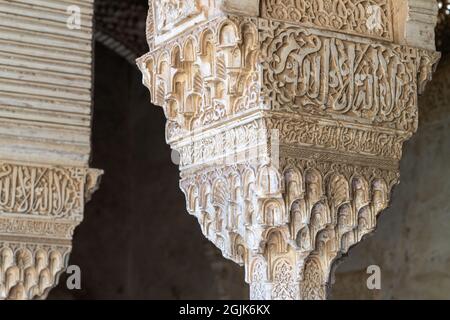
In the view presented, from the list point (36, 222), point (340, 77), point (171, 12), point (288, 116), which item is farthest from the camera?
point (36, 222)

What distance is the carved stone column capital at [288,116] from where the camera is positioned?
3.71 meters

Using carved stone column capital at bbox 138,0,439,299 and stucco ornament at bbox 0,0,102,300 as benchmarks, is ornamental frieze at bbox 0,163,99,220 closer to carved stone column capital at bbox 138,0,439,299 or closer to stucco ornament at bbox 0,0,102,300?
stucco ornament at bbox 0,0,102,300

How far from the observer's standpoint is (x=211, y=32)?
12.3ft

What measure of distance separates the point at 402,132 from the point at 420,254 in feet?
13.3

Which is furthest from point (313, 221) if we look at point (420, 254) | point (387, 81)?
point (420, 254)

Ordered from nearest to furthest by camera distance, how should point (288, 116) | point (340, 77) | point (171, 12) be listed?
1. point (288, 116)
2. point (340, 77)
3. point (171, 12)

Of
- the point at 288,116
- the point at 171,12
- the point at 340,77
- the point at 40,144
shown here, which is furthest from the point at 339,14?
the point at 40,144

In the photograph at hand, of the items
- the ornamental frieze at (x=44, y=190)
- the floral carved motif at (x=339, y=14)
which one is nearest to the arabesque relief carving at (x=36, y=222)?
the ornamental frieze at (x=44, y=190)

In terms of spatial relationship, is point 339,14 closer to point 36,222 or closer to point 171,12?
point 171,12

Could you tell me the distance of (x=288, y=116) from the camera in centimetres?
372

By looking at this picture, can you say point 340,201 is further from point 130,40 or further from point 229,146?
point 130,40

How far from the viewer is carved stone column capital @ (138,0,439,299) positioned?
3709 millimetres

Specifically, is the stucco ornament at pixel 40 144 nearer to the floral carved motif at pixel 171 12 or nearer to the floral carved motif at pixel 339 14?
the floral carved motif at pixel 171 12

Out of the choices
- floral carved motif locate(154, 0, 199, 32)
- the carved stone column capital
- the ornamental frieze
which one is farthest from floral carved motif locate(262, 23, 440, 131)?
the ornamental frieze
